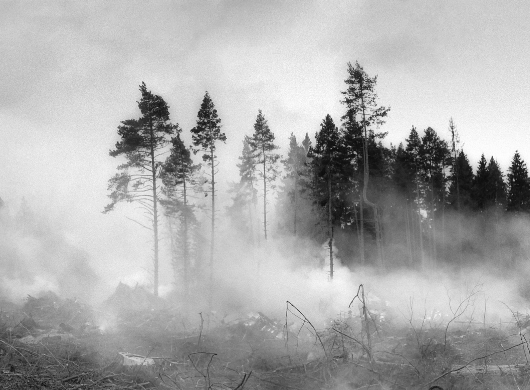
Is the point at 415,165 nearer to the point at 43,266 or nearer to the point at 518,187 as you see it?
the point at 518,187

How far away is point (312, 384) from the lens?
6.82 m

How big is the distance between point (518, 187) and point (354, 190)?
23.9 m

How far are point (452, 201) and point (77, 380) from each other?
38826 millimetres

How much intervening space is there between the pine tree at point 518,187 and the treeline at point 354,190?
0.11m

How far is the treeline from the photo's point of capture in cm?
2419

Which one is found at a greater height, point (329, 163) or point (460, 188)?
point (329, 163)

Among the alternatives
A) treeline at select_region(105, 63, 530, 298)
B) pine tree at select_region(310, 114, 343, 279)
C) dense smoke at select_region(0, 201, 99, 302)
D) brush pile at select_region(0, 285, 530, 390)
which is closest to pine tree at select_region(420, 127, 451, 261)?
treeline at select_region(105, 63, 530, 298)

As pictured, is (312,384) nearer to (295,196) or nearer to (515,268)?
(295,196)

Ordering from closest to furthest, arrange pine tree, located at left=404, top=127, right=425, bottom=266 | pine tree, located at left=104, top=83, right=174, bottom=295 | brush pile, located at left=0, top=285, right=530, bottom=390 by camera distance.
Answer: brush pile, located at left=0, top=285, right=530, bottom=390 < pine tree, located at left=104, top=83, right=174, bottom=295 < pine tree, located at left=404, top=127, right=425, bottom=266

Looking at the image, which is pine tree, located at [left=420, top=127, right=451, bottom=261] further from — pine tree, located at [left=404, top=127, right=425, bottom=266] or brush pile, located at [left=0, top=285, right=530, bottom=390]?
brush pile, located at [left=0, top=285, right=530, bottom=390]

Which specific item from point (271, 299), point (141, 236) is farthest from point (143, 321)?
point (141, 236)

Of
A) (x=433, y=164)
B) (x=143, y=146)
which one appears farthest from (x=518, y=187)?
(x=143, y=146)

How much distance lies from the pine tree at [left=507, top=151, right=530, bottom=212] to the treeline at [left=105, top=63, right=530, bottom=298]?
0.35ft

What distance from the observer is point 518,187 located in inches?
1567
